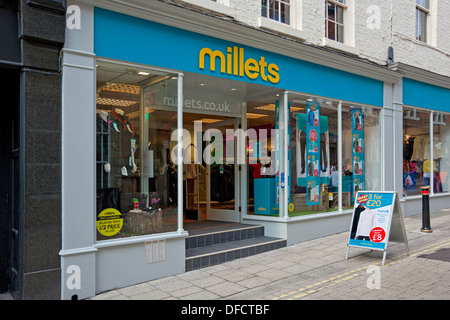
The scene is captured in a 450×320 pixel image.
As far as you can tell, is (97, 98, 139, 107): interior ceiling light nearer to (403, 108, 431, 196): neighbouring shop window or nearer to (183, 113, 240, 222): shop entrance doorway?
(183, 113, 240, 222): shop entrance doorway

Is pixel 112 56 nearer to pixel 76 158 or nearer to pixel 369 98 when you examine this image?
pixel 76 158

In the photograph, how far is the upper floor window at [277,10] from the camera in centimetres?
786

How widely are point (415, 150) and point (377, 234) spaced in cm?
652

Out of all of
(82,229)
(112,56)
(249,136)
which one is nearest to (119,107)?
(112,56)

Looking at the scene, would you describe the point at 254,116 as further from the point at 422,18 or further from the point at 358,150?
the point at 422,18

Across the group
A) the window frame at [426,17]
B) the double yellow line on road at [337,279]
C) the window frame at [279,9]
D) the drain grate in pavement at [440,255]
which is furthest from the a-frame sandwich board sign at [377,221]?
the window frame at [426,17]

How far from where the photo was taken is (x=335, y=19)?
9.34 meters

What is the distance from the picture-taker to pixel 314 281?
17.7ft

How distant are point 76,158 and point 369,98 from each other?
25.5ft

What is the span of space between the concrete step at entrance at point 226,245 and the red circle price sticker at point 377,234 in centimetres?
188

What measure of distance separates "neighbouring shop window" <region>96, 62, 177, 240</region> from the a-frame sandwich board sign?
3262 millimetres

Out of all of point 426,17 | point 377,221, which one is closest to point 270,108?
point 377,221

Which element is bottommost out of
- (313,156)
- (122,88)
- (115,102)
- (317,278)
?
(317,278)

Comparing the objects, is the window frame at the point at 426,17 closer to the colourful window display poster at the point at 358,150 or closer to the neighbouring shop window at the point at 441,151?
the neighbouring shop window at the point at 441,151
